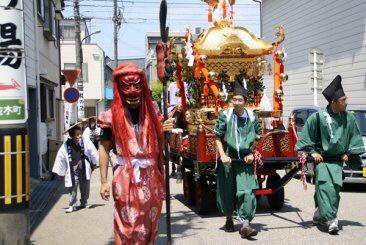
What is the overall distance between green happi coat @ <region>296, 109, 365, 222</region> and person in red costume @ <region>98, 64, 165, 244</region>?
3.05 metres

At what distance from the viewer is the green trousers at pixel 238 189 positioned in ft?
22.7

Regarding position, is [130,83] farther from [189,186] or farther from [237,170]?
[189,186]

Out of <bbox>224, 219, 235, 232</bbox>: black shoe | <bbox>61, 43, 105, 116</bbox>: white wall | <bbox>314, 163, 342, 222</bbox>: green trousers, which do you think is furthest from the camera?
<bbox>61, 43, 105, 116</bbox>: white wall

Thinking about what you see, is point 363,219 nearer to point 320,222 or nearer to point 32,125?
point 320,222

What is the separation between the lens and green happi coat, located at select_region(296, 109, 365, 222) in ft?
23.1

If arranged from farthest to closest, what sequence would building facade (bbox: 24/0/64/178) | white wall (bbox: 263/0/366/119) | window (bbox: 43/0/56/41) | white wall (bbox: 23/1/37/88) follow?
white wall (bbox: 263/0/366/119) < window (bbox: 43/0/56/41) < building facade (bbox: 24/0/64/178) < white wall (bbox: 23/1/37/88)

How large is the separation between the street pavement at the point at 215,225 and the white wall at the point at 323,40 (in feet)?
26.0

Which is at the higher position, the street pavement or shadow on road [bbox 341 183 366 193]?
shadow on road [bbox 341 183 366 193]

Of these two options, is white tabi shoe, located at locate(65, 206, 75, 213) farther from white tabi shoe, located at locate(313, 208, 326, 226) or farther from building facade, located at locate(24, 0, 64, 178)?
white tabi shoe, located at locate(313, 208, 326, 226)

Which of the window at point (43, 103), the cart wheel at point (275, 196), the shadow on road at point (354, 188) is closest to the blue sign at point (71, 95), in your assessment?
the window at point (43, 103)

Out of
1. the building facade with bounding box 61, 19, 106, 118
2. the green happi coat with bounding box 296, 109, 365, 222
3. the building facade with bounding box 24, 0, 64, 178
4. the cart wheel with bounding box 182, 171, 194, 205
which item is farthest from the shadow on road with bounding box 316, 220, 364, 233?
the building facade with bounding box 61, 19, 106, 118

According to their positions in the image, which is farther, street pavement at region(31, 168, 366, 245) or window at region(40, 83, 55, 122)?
window at region(40, 83, 55, 122)

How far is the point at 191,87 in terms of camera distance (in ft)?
32.7

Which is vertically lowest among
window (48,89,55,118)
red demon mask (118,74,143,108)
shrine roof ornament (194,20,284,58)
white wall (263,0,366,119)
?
red demon mask (118,74,143,108)
